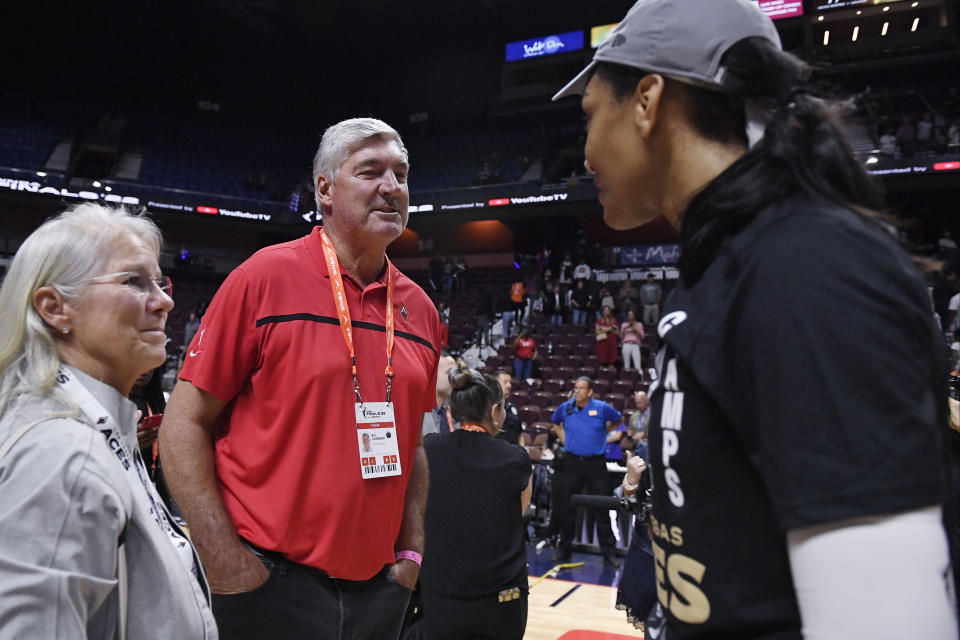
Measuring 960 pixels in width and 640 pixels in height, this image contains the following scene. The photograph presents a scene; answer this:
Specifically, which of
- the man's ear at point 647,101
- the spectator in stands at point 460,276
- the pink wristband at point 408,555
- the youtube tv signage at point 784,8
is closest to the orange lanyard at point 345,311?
the pink wristband at point 408,555

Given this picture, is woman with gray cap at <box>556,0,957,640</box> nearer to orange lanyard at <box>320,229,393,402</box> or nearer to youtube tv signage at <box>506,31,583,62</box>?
orange lanyard at <box>320,229,393,402</box>

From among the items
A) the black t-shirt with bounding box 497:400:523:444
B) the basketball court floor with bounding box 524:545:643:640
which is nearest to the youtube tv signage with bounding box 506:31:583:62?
the black t-shirt with bounding box 497:400:523:444

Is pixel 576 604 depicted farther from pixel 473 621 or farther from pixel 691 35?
pixel 691 35

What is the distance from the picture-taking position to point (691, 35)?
88 centimetres

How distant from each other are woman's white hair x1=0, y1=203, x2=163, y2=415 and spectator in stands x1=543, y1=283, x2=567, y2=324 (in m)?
14.4

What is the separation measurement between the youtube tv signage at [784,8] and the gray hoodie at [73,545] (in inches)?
749

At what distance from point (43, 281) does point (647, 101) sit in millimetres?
1122

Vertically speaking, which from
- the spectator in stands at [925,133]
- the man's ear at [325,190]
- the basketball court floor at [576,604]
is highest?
the spectator in stands at [925,133]

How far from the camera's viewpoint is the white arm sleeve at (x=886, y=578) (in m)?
0.62

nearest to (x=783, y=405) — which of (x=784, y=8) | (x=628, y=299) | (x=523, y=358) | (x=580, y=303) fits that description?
(x=523, y=358)

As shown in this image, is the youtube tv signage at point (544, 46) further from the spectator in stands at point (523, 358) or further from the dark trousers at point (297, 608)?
the dark trousers at point (297, 608)

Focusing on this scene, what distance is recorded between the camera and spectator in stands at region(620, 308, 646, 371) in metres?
12.8

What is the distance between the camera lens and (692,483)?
0.79m

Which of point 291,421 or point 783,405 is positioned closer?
point 783,405
